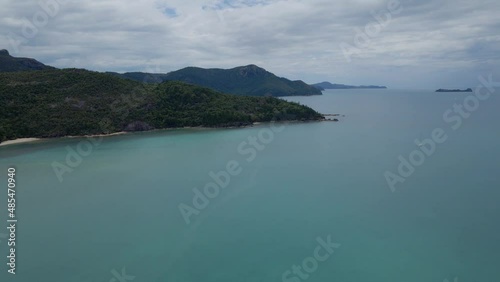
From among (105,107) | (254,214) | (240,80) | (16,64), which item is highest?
(240,80)

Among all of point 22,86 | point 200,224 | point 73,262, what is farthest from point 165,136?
point 73,262

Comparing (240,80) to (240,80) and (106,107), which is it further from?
(106,107)

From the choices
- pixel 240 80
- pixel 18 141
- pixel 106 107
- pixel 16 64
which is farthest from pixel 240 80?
A: pixel 18 141

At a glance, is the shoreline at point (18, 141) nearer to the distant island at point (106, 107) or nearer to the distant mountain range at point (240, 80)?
the distant island at point (106, 107)

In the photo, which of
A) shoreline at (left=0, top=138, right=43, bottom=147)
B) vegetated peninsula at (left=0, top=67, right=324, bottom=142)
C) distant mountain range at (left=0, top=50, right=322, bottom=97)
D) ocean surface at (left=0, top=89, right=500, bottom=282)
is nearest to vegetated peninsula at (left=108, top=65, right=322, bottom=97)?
distant mountain range at (left=0, top=50, right=322, bottom=97)

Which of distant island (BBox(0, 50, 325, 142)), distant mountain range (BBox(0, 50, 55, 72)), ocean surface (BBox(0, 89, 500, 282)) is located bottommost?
ocean surface (BBox(0, 89, 500, 282))

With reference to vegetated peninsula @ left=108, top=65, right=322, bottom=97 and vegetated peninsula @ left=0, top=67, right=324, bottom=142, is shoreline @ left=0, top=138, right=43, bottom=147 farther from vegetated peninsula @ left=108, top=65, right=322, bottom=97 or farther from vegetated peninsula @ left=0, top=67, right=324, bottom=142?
vegetated peninsula @ left=108, top=65, right=322, bottom=97
